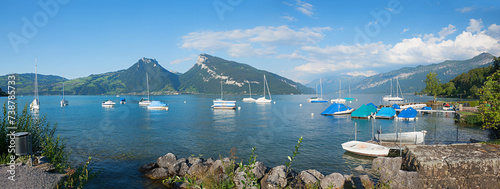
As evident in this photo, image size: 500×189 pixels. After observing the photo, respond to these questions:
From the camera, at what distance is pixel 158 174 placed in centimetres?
1706

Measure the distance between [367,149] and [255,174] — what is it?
1474 cm

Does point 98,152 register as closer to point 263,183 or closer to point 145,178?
point 145,178

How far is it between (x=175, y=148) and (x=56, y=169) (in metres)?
16.6

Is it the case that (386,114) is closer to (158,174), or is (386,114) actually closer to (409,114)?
(409,114)

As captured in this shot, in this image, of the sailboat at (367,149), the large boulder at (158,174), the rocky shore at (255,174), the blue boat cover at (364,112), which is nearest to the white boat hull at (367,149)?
the sailboat at (367,149)

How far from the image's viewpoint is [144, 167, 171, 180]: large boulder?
16922 mm

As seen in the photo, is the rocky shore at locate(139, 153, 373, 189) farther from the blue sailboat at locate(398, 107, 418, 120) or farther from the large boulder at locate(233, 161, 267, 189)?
the blue sailboat at locate(398, 107, 418, 120)

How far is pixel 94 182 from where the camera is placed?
53.5 ft

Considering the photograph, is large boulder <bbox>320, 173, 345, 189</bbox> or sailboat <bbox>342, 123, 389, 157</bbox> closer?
large boulder <bbox>320, 173, 345, 189</bbox>

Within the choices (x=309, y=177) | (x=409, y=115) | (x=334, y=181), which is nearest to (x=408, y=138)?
(x=334, y=181)

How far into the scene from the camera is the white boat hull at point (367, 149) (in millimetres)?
22531

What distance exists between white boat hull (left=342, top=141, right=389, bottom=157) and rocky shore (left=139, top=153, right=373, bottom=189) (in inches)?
342

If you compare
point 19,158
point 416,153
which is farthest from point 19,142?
point 416,153

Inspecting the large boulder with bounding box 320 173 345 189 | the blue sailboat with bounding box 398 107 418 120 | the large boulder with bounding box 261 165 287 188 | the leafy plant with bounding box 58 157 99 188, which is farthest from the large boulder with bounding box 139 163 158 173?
the blue sailboat with bounding box 398 107 418 120
